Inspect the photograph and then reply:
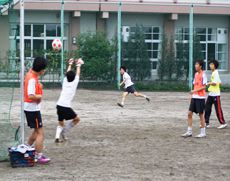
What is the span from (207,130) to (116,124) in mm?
2304

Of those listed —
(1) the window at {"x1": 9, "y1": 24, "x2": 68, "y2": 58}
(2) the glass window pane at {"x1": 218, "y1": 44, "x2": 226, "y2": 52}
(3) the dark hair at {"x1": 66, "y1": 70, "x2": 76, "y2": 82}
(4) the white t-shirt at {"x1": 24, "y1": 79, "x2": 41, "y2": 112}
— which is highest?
(1) the window at {"x1": 9, "y1": 24, "x2": 68, "y2": 58}

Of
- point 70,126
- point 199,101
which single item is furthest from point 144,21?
point 70,126

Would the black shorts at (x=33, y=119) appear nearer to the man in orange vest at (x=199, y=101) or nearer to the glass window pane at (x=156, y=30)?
the man in orange vest at (x=199, y=101)

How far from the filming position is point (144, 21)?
34.7 meters

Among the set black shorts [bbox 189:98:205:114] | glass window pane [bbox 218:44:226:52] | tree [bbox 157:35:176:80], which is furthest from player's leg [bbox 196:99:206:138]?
glass window pane [bbox 218:44:226:52]

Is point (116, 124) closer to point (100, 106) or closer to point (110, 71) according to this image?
point (100, 106)

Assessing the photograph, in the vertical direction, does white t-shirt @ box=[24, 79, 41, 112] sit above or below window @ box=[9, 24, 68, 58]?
below

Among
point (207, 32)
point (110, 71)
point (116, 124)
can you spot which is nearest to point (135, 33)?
point (110, 71)

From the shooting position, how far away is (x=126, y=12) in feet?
111

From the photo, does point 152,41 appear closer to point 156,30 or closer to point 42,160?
point 156,30

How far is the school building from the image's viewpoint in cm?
3278

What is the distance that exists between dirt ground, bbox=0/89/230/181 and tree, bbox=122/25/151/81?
11.6m

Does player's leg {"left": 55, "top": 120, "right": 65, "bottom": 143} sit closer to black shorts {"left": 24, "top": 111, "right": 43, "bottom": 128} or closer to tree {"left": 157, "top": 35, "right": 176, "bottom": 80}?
black shorts {"left": 24, "top": 111, "right": 43, "bottom": 128}

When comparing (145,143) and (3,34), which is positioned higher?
(3,34)
